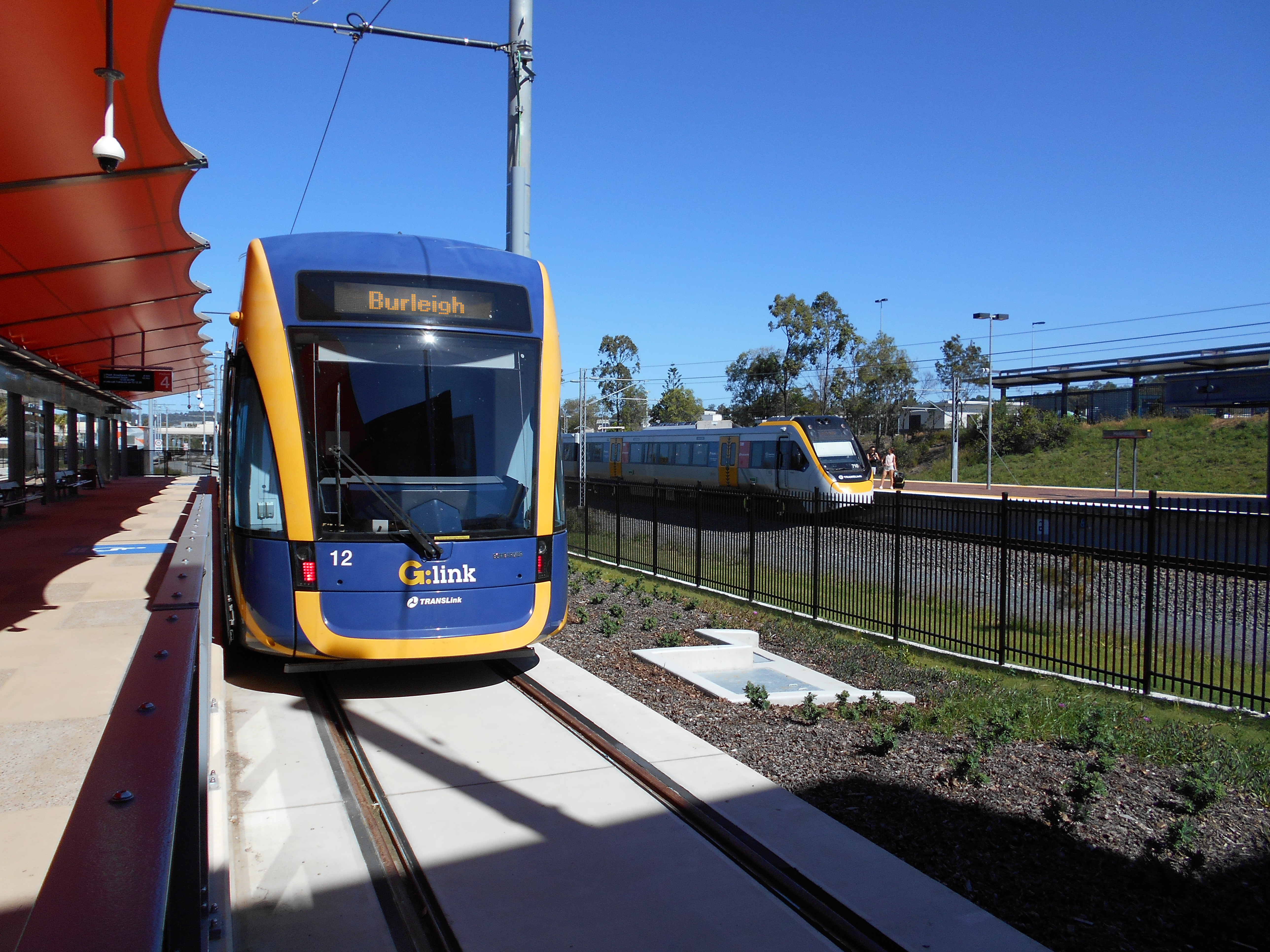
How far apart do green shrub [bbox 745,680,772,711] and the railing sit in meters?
5.53

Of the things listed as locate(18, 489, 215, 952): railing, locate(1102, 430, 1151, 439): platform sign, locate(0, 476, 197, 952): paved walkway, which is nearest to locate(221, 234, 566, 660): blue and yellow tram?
locate(0, 476, 197, 952): paved walkway

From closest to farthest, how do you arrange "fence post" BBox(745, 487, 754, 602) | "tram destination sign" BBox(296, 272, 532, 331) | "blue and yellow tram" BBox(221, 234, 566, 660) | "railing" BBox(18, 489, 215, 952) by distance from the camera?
"railing" BBox(18, 489, 215, 952) → "blue and yellow tram" BBox(221, 234, 566, 660) → "tram destination sign" BBox(296, 272, 532, 331) → "fence post" BBox(745, 487, 754, 602)

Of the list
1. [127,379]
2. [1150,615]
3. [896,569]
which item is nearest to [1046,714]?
[1150,615]

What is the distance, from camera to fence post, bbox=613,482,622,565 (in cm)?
1644

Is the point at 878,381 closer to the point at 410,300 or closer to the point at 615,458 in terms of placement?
the point at 615,458

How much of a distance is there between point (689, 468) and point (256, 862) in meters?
29.9

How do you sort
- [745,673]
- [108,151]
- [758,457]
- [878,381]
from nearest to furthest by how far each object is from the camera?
1. [108,151]
2. [745,673]
3. [758,457]
4. [878,381]

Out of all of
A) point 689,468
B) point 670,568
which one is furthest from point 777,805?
point 689,468

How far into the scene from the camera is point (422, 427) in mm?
7332

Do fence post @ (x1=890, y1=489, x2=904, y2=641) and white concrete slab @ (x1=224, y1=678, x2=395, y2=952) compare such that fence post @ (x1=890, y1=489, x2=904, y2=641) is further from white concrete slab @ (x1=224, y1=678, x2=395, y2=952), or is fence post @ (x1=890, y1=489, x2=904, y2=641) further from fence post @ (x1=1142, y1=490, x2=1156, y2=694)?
white concrete slab @ (x1=224, y1=678, x2=395, y2=952)

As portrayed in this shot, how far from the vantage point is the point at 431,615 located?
7008 millimetres

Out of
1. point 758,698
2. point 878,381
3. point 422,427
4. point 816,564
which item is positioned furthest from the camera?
point 878,381

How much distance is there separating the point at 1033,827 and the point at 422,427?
16.7 ft

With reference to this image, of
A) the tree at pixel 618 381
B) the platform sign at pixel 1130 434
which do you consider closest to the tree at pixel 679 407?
the tree at pixel 618 381
